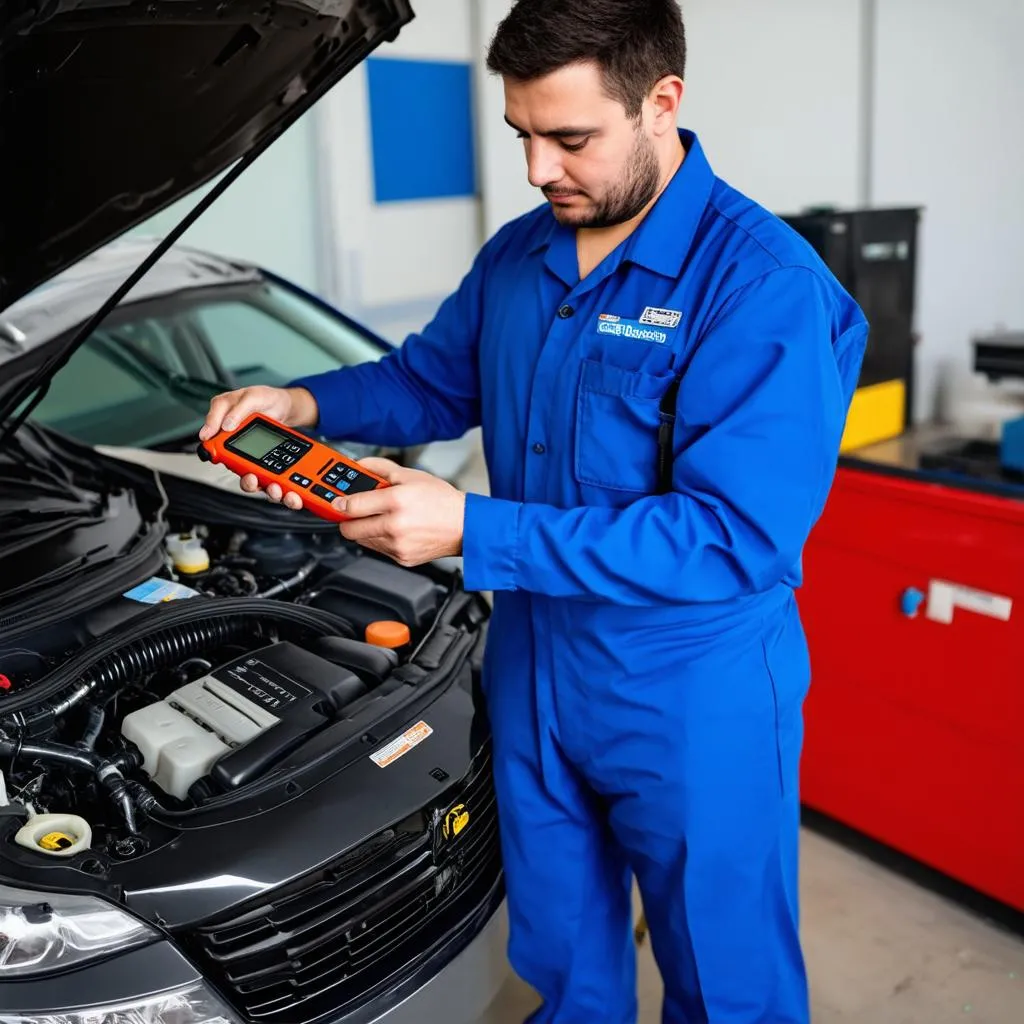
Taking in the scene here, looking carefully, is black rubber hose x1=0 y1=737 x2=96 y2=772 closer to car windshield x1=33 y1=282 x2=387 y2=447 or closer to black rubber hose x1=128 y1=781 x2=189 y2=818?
black rubber hose x1=128 y1=781 x2=189 y2=818

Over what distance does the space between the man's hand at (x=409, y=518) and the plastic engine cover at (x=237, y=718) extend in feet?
0.97

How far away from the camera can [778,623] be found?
1.41 m

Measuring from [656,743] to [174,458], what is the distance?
3.48 ft

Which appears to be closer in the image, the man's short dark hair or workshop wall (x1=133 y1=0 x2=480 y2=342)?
the man's short dark hair

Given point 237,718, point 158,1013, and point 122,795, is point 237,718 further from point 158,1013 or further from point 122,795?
point 158,1013

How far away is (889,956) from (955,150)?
3.83 metres

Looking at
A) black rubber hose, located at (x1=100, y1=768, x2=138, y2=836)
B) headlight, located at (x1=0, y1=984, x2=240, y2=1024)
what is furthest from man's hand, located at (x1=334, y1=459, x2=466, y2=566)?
headlight, located at (x1=0, y1=984, x2=240, y2=1024)

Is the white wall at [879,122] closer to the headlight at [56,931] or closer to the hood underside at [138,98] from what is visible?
the hood underside at [138,98]

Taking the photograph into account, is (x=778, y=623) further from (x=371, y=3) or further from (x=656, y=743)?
(x=371, y=3)

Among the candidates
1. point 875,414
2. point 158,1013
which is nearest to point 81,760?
point 158,1013

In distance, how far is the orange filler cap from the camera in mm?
1575

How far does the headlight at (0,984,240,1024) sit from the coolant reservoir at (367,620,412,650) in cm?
58

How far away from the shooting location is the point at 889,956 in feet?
6.51

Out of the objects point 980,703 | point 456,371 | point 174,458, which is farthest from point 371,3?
point 980,703
